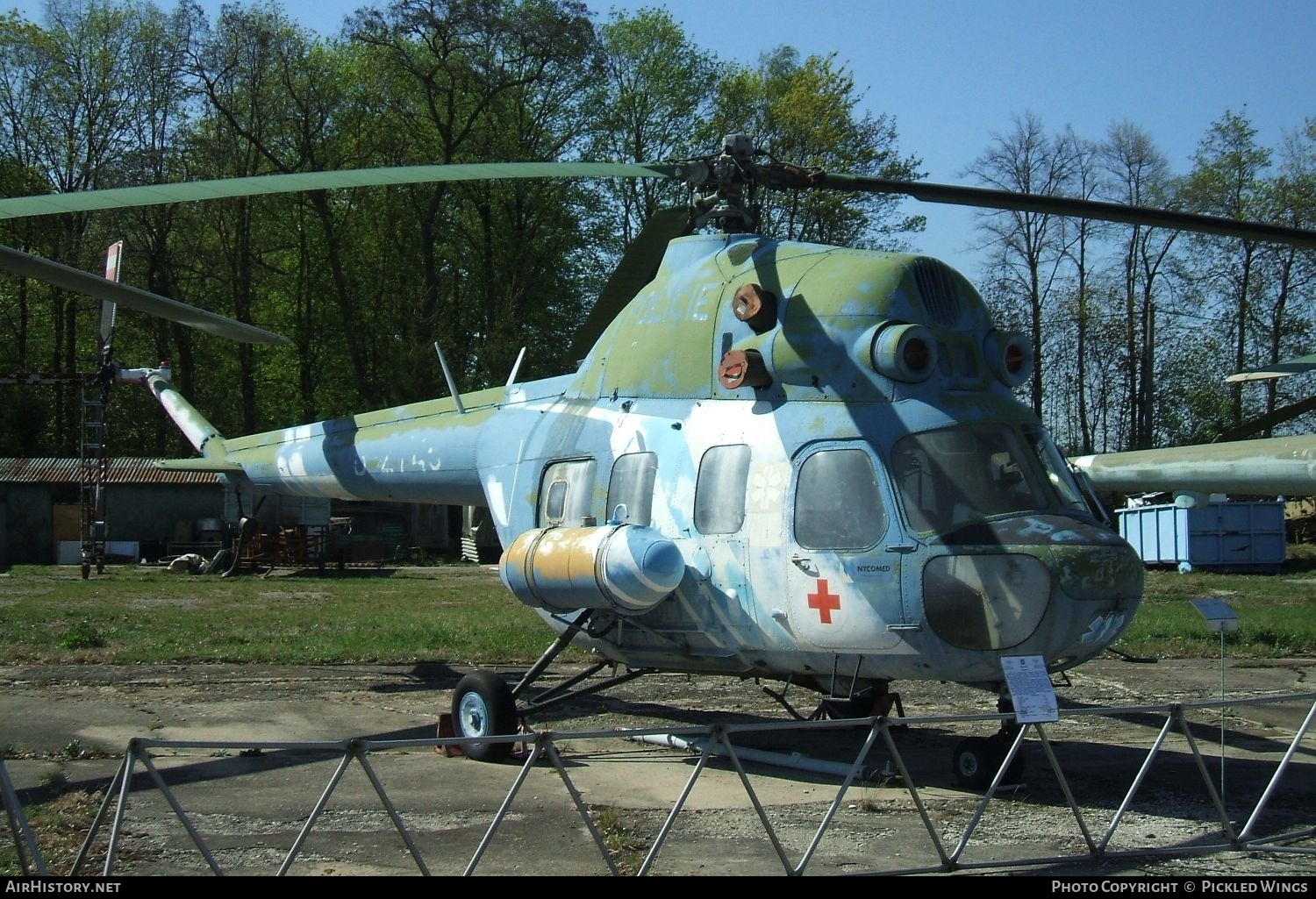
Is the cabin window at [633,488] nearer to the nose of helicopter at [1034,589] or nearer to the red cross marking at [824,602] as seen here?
the red cross marking at [824,602]

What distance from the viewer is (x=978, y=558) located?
25.9ft

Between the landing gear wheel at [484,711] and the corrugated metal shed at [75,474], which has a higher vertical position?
the corrugated metal shed at [75,474]

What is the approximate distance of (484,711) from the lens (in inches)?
388

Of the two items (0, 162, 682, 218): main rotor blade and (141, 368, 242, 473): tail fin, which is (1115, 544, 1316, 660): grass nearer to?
(0, 162, 682, 218): main rotor blade

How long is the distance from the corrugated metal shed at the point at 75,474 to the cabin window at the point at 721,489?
3284 centimetres

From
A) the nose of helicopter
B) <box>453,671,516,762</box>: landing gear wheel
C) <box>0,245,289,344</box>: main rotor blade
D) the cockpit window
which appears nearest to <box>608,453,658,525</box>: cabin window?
<box>453,671,516,762</box>: landing gear wheel

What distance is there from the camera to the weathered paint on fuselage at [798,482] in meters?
7.88

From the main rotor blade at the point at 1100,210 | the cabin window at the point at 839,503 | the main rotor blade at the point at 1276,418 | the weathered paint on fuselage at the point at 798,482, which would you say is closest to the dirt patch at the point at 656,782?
the weathered paint on fuselage at the point at 798,482

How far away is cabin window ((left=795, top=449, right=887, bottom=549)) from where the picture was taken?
331 inches

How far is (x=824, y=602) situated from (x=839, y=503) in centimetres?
69

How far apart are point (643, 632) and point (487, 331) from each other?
120ft

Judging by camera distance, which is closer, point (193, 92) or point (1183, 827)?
point (1183, 827)

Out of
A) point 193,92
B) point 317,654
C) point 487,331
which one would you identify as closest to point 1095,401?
point 487,331
